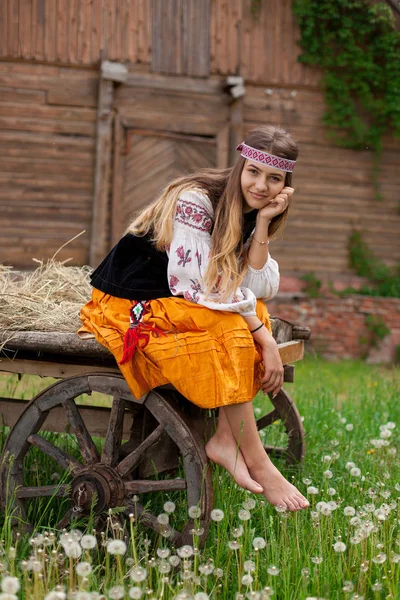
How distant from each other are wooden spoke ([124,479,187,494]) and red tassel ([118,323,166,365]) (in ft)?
1.48

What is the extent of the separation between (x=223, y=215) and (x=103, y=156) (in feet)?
24.8

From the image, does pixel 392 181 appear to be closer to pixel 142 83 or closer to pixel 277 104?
pixel 277 104

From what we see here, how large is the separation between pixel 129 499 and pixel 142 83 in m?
8.39

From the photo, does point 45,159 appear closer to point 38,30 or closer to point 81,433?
point 38,30

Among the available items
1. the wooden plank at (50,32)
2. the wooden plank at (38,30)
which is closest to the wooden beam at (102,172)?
the wooden plank at (50,32)

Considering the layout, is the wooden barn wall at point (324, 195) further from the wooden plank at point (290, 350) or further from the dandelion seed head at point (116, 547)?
the dandelion seed head at point (116, 547)

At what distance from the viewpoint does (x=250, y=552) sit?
2609 millimetres

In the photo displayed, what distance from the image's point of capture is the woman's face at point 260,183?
3061 mm

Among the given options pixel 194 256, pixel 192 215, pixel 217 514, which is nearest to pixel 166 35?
pixel 192 215

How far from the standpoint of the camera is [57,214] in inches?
406

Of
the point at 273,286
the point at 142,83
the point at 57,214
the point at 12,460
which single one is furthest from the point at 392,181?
the point at 12,460

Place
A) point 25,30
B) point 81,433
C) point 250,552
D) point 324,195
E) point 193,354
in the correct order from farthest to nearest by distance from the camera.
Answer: point 324,195, point 25,30, point 81,433, point 193,354, point 250,552

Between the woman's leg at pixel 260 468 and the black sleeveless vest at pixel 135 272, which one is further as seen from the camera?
the black sleeveless vest at pixel 135 272

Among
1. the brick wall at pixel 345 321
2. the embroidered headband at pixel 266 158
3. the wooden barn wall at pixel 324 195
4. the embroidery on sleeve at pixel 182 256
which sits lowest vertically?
the brick wall at pixel 345 321
